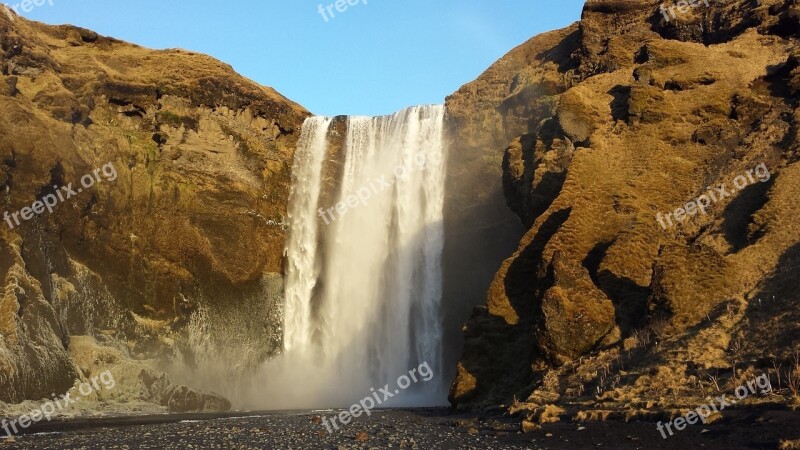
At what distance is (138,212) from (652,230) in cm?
3432

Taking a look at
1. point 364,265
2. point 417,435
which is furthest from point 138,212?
point 417,435

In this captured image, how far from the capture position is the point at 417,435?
1966 cm

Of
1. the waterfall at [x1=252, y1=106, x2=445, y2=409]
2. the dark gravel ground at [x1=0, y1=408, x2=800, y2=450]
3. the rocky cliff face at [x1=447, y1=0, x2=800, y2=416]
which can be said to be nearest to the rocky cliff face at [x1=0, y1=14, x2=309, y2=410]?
the waterfall at [x1=252, y1=106, x2=445, y2=409]

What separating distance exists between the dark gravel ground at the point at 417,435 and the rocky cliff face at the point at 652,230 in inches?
99.6

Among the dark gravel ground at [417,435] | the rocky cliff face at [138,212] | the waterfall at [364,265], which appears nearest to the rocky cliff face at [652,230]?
the dark gravel ground at [417,435]

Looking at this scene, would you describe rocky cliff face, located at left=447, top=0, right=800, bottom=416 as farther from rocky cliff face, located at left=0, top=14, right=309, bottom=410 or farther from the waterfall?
rocky cliff face, located at left=0, top=14, right=309, bottom=410

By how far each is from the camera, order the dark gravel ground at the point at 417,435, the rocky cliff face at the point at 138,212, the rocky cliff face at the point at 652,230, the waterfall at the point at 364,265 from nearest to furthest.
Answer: the dark gravel ground at the point at 417,435 < the rocky cliff face at the point at 652,230 < the rocky cliff face at the point at 138,212 < the waterfall at the point at 364,265

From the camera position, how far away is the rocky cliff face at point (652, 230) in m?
21.5

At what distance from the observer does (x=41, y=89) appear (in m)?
43.5

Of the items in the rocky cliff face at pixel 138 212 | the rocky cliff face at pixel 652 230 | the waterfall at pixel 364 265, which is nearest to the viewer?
the rocky cliff face at pixel 652 230

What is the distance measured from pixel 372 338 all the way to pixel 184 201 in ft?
55.8

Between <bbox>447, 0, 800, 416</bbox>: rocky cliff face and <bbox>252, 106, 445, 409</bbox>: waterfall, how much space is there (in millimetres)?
9074

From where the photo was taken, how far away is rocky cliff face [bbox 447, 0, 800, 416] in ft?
70.6

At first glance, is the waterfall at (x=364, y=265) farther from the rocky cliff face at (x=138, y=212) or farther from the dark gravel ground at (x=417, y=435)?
the dark gravel ground at (x=417, y=435)
